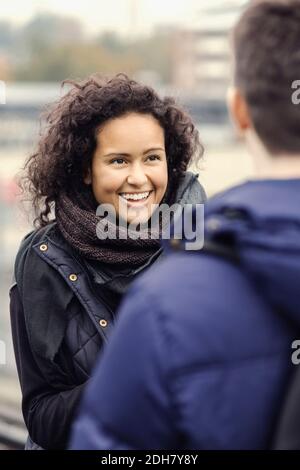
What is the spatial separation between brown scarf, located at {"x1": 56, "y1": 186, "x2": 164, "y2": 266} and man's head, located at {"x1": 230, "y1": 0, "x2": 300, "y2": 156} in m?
0.91

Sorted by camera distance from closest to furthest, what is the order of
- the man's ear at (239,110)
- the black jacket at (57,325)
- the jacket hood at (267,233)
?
the jacket hood at (267,233) < the man's ear at (239,110) < the black jacket at (57,325)

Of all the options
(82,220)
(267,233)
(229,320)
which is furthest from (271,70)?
(82,220)

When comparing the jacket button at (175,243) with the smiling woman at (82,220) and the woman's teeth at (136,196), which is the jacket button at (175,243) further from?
the woman's teeth at (136,196)

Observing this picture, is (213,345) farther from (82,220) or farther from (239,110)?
(82,220)

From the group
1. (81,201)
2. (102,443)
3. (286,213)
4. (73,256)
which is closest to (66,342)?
(73,256)

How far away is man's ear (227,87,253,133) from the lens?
1.37 meters

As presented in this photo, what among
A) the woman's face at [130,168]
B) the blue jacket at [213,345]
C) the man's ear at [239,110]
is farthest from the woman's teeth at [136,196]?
the blue jacket at [213,345]

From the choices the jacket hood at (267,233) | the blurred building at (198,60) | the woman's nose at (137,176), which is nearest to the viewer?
the jacket hood at (267,233)

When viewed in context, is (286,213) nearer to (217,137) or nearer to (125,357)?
(125,357)

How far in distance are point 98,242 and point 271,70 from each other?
39.3 inches

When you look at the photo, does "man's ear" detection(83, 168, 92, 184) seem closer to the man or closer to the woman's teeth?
the woman's teeth

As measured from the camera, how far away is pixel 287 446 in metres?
1.25

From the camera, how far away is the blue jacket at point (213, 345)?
126cm

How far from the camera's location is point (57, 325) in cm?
218
